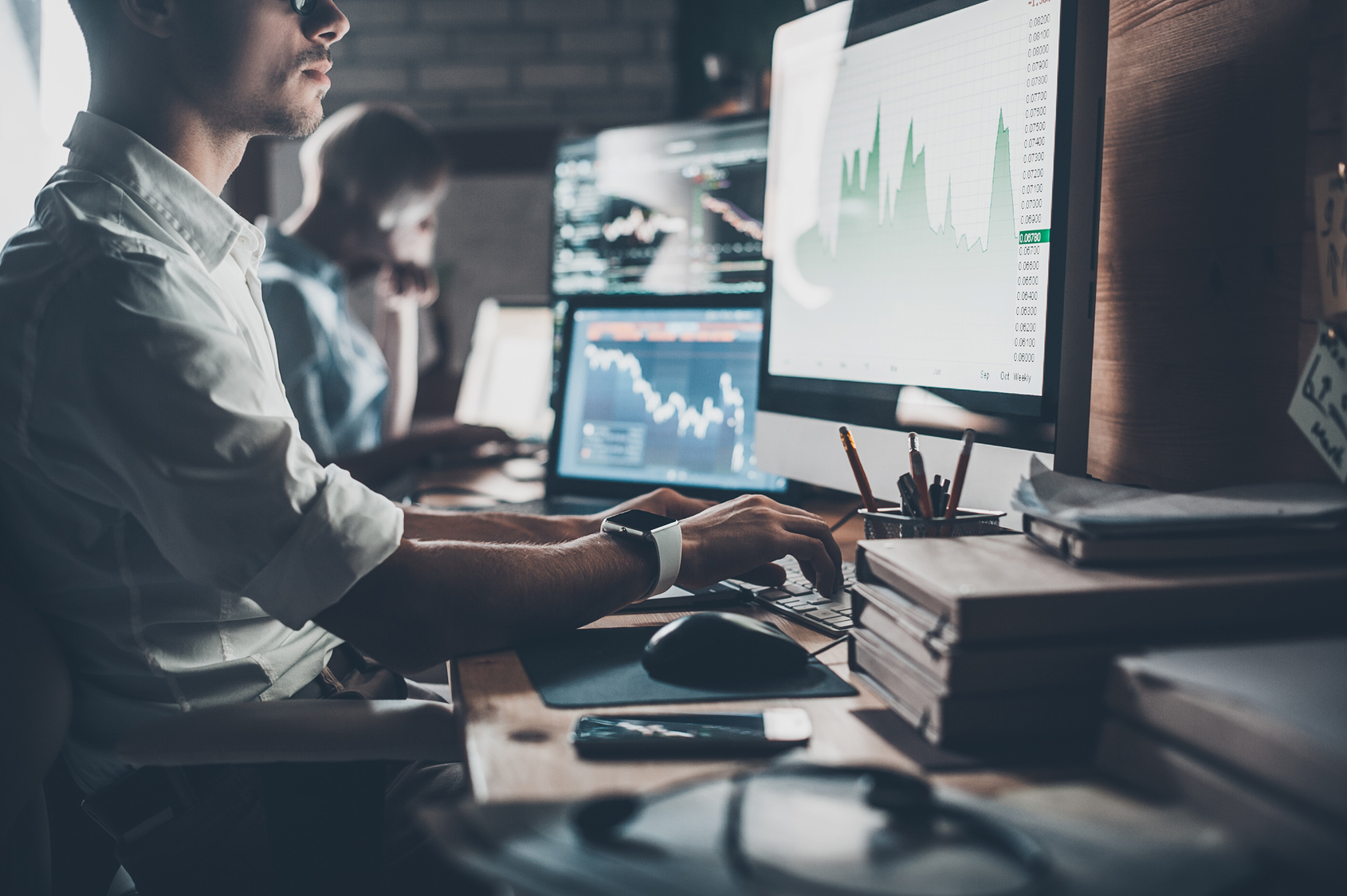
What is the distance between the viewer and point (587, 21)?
3.18 m

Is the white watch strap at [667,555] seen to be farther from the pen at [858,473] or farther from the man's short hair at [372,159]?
the man's short hair at [372,159]

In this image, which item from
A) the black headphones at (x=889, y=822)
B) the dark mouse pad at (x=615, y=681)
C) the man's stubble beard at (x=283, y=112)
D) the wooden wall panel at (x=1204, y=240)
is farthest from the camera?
the man's stubble beard at (x=283, y=112)

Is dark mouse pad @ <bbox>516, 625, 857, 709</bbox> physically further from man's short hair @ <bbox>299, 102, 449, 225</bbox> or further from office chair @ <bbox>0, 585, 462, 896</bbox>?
man's short hair @ <bbox>299, 102, 449, 225</bbox>

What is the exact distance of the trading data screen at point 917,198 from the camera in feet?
2.53

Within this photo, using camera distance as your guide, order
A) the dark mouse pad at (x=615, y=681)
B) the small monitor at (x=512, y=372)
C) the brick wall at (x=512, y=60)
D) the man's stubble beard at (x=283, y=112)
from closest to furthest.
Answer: the dark mouse pad at (x=615, y=681) < the man's stubble beard at (x=283, y=112) < the small monitor at (x=512, y=372) < the brick wall at (x=512, y=60)

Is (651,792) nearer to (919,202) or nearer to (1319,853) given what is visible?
(1319,853)

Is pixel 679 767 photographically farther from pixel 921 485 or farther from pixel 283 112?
pixel 283 112

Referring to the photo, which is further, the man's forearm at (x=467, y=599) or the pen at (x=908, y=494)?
the pen at (x=908, y=494)

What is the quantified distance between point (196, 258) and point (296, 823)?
0.48 metres

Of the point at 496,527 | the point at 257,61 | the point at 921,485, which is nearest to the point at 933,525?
the point at 921,485

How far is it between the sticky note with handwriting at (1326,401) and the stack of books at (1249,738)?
22 centimetres

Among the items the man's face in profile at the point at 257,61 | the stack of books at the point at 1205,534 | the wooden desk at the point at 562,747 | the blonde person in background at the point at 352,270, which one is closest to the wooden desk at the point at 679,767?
the wooden desk at the point at 562,747

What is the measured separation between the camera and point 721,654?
61cm

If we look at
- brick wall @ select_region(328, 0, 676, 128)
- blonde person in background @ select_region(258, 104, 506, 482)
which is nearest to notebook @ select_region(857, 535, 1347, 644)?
blonde person in background @ select_region(258, 104, 506, 482)
